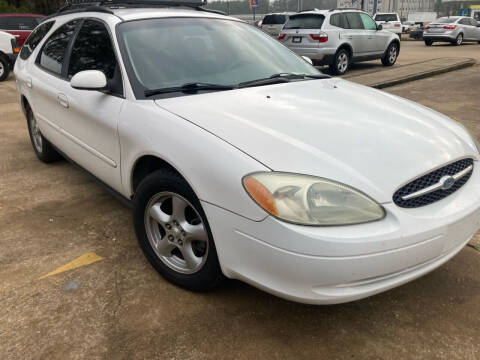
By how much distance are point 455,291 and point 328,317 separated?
80 centimetres

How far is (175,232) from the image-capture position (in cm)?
240

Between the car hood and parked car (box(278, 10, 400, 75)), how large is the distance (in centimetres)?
885

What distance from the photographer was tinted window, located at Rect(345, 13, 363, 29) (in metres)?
11.8

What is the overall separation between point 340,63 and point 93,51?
31.0ft

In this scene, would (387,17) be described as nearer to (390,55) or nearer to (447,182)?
(390,55)

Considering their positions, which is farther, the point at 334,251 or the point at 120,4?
the point at 120,4

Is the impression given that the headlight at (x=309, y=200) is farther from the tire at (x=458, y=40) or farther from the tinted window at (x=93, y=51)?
the tire at (x=458, y=40)

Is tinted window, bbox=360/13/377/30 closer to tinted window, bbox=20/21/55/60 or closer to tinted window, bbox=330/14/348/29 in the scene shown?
tinted window, bbox=330/14/348/29

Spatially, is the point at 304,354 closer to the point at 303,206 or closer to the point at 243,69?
the point at 303,206

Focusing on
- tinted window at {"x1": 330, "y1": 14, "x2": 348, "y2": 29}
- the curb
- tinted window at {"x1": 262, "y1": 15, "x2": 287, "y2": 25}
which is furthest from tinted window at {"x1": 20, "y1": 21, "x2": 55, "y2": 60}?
tinted window at {"x1": 262, "y1": 15, "x2": 287, "y2": 25}

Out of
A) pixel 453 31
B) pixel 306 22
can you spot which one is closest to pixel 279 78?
pixel 306 22

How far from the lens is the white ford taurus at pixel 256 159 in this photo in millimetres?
1829

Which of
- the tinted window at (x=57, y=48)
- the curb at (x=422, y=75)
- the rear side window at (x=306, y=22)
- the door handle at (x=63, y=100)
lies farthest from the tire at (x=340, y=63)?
the door handle at (x=63, y=100)

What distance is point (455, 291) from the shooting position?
246 cm
